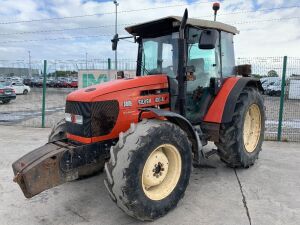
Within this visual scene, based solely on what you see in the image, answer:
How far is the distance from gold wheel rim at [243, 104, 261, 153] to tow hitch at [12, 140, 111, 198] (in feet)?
9.91

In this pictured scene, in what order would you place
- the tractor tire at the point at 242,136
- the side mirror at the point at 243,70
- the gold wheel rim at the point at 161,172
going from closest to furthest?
the gold wheel rim at the point at 161,172 < the tractor tire at the point at 242,136 < the side mirror at the point at 243,70

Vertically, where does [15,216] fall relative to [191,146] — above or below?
below

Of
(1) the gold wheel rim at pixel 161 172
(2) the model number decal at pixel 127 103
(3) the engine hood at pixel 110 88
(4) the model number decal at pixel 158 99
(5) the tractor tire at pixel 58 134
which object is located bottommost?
(1) the gold wheel rim at pixel 161 172

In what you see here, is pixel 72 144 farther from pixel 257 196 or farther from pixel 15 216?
pixel 257 196

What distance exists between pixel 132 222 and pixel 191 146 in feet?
4.02

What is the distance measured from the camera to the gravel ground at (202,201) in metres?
3.74

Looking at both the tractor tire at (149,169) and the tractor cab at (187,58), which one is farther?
the tractor cab at (187,58)

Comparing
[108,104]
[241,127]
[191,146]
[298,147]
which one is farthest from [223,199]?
[298,147]

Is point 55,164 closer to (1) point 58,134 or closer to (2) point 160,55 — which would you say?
(1) point 58,134

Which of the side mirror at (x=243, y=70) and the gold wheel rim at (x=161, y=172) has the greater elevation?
the side mirror at (x=243, y=70)

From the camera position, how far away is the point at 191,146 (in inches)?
161

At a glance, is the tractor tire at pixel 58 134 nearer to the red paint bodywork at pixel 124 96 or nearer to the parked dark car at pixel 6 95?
the red paint bodywork at pixel 124 96

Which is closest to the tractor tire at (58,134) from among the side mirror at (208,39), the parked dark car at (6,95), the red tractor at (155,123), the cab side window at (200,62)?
the red tractor at (155,123)

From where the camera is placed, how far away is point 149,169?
369 centimetres
